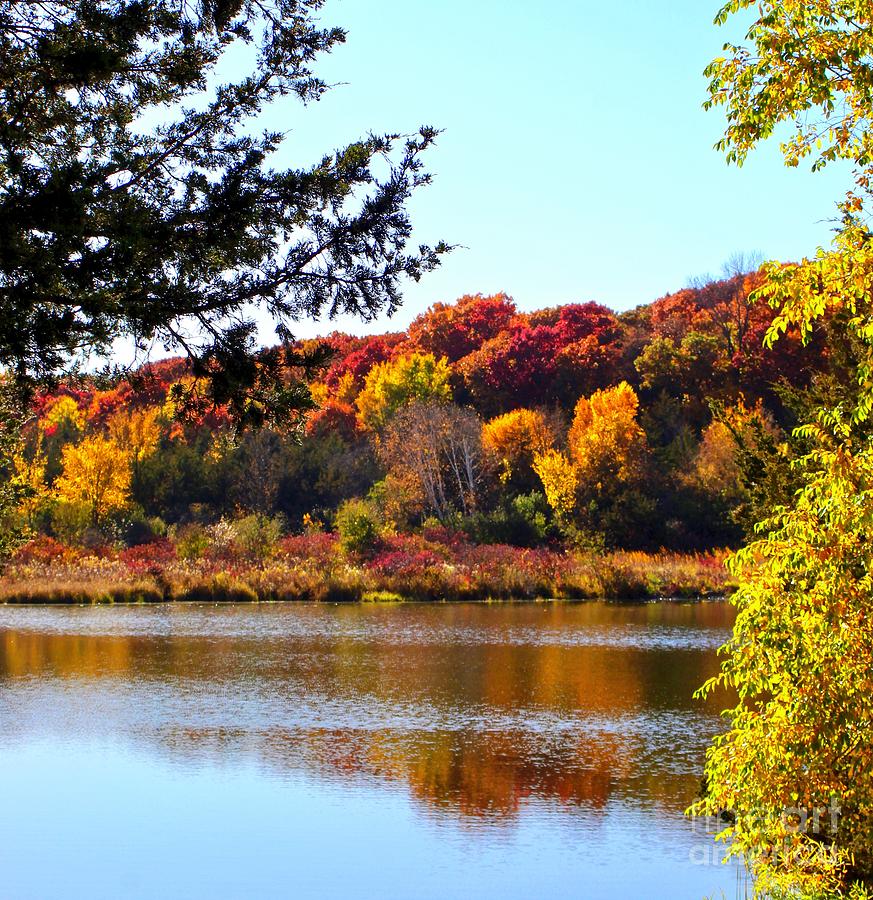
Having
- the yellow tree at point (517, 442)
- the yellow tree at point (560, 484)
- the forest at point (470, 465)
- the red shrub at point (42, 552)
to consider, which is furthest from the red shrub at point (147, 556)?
the yellow tree at point (560, 484)

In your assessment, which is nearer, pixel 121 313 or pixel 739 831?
pixel 121 313

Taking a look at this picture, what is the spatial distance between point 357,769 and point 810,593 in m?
7.40

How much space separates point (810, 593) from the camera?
24.8 ft

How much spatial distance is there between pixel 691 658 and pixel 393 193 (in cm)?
1625

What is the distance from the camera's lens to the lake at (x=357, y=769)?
10.1m

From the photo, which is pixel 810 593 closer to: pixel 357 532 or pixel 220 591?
pixel 220 591

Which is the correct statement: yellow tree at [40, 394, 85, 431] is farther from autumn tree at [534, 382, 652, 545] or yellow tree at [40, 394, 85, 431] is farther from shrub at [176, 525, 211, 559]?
autumn tree at [534, 382, 652, 545]

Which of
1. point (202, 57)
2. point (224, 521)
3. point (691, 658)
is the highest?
point (202, 57)

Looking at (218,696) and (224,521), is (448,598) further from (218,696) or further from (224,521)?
(218,696)

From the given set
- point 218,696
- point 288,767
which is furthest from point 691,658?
point 288,767

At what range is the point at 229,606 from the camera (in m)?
33.6

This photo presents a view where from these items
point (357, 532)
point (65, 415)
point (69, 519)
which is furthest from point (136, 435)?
point (357, 532)

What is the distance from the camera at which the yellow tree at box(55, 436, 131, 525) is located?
4366 cm

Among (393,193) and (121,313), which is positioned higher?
(393,193)
